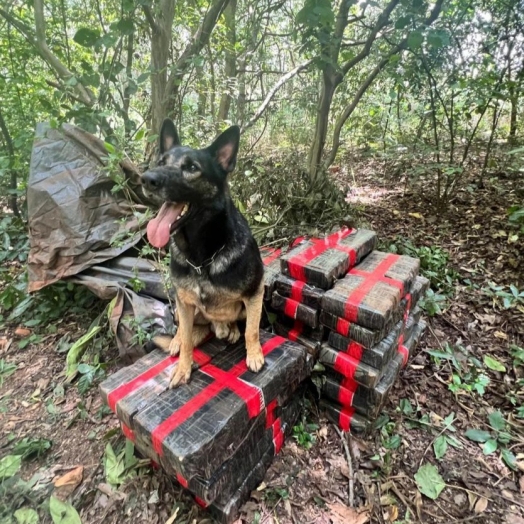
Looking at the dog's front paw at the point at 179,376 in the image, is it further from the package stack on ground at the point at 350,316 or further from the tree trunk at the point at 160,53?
the tree trunk at the point at 160,53

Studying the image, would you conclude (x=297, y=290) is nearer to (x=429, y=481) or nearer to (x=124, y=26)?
(x=429, y=481)

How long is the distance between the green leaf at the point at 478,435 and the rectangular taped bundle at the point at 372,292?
98 cm

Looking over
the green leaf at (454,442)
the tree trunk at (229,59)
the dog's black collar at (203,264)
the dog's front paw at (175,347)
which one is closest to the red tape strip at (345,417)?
the green leaf at (454,442)

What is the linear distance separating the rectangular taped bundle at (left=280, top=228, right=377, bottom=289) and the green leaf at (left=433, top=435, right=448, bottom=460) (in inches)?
49.6

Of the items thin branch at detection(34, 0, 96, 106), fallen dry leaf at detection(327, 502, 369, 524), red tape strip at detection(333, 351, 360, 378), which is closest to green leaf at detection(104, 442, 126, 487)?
fallen dry leaf at detection(327, 502, 369, 524)

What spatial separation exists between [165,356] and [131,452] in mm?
628

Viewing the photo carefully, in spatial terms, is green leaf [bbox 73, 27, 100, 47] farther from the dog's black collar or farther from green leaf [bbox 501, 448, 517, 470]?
green leaf [bbox 501, 448, 517, 470]

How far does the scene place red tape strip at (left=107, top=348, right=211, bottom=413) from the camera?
6.07ft

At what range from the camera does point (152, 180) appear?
1.65m

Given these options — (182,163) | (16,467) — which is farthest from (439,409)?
(16,467)

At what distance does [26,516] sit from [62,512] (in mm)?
222

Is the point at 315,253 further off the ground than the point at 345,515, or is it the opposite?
the point at 315,253

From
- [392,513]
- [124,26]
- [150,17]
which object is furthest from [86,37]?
[392,513]

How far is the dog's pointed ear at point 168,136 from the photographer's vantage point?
2.05 meters
